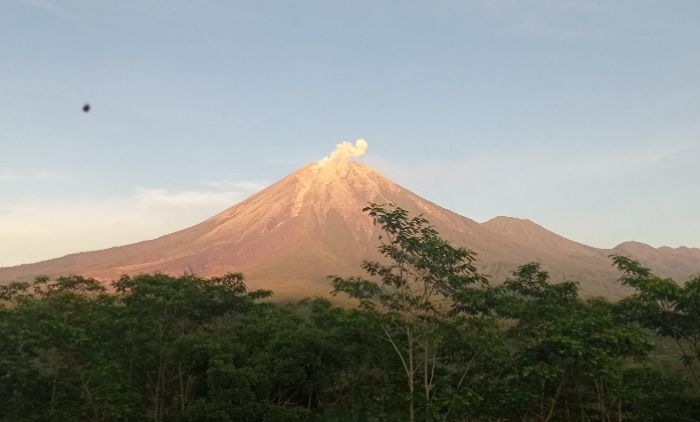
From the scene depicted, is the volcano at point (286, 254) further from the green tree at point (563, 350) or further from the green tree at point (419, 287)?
the green tree at point (419, 287)

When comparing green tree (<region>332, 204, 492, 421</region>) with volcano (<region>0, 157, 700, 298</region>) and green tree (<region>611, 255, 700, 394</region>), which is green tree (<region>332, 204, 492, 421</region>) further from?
volcano (<region>0, 157, 700, 298</region>)

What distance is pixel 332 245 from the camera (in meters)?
171

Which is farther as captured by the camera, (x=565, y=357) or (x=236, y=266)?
(x=236, y=266)

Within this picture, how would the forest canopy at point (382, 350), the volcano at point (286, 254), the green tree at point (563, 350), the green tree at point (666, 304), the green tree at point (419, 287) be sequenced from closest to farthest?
the green tree at point (563, 350) < the green tree at point (419, 287) < the forest canopy at point (382, 350) < the green tree at point (666, 304) < the volcano at point (286, 254)

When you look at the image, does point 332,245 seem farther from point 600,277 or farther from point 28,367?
point 28,367

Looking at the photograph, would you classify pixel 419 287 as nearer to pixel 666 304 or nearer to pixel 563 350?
pixel 563 350

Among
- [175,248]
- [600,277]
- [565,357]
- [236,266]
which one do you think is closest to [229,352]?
[565,357]

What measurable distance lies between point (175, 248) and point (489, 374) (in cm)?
17407

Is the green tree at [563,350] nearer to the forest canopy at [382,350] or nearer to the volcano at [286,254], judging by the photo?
the forest canopy at [382,350]

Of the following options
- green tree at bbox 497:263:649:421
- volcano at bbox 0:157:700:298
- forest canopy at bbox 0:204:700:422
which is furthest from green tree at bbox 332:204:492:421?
volcano at bbox 0:157:700:298

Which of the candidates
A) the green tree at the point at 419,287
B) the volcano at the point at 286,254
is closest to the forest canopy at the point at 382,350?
the green tree at the point at 419,287

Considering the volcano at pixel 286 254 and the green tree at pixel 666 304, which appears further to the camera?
the volcano at pixel 286 254

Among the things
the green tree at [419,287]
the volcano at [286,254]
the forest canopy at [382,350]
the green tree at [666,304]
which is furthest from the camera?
the volcano at [286,254]

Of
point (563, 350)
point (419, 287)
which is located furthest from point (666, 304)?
point (419, 287)
